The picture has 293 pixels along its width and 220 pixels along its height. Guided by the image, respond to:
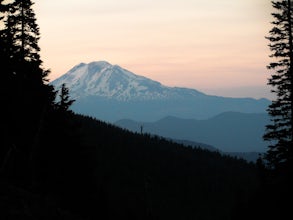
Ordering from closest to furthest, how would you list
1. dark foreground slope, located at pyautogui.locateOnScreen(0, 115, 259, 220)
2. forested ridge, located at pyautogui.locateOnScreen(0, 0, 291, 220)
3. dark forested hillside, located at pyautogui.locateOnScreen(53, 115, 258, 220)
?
forested ridge, located at pyautogui.locateOnScreen(0, 0, 291, 220) → dark foreground slope, located at pyautogui.locateOnScreen(0, 115, 259, 220) → dark forested hillside, located at pyautogui.locateOnScreen(53, 115, 258, 220)

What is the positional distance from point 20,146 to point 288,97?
1771 cm

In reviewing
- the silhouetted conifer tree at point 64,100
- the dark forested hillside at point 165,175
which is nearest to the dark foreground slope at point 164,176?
the dark forested hillside at point 165,175

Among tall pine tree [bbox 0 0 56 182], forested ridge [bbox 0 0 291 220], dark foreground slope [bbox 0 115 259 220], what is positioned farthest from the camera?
dark foreground slope [bbox 0 115 259 220]

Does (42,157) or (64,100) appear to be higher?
(64,100)

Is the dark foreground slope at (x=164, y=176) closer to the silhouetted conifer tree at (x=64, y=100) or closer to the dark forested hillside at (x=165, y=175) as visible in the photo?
the dark forested hillside at (x=165, y=175)

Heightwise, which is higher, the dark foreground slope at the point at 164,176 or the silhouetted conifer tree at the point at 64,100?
the silhouetted conifer tree at the point at 64,100

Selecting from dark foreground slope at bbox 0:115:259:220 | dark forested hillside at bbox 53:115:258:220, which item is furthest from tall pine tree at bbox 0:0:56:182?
dark forested hillside at bbox 53:115:258:220

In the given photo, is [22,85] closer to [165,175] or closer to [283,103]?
[283,103]

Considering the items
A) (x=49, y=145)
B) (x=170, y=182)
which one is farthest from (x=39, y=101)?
(x=170, y=182)

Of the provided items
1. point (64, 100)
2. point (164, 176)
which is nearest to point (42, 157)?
point (64, 100)

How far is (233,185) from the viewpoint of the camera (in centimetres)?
14738

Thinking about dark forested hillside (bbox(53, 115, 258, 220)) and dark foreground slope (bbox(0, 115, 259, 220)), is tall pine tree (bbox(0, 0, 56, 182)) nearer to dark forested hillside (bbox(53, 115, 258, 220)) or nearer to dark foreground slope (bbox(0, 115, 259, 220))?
dark foreground slope (bbox(0, 115, 259, 220))

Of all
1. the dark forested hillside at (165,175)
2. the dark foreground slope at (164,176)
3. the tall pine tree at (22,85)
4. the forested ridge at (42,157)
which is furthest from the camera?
the dark forested hillside at (165,175)

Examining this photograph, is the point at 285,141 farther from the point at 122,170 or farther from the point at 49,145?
the point at 122,170
